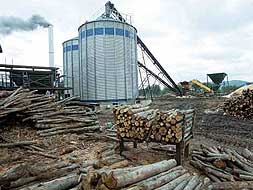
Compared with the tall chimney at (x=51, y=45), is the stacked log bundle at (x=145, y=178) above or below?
below

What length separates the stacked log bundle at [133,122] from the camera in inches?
291

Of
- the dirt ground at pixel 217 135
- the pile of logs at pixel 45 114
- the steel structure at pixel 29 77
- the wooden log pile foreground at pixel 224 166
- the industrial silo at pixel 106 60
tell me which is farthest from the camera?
the industrial silo at pixel 106 60

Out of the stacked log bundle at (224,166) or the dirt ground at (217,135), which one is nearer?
the stacked log bundle at (224,166)

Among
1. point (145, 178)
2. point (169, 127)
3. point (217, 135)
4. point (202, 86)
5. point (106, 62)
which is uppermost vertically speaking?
point (106, 62)

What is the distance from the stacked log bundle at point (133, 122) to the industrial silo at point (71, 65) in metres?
17.2

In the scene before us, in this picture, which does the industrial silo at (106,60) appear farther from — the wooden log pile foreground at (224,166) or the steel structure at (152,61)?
the wooden log pile foreground at (224,166)

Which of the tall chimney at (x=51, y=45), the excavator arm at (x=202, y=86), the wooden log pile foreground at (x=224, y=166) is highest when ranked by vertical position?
the tall chimney at (x=51, y=45)

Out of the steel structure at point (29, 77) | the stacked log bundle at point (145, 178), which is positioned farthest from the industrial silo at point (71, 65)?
the stacked log bundle at point (145, 178)

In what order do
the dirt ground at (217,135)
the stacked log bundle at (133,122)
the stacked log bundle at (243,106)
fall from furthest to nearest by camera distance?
the stacked log bundle at (243,106)
the dirt ground at (217,135)
the stacked log bundle at (133,122)

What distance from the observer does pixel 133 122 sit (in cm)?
756

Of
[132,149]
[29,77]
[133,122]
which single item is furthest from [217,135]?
[29,77]

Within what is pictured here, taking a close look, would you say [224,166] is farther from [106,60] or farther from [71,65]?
[71,65]

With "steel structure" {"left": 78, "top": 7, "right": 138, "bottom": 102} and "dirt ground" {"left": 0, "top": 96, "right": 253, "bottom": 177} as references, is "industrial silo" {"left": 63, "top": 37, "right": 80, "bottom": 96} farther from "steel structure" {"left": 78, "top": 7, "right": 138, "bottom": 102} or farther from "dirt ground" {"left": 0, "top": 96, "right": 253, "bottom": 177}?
"dirt ground" {"left": 0, "top": 96, "right": 253, "bottom": 177}

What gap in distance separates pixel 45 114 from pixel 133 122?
4.74 m
